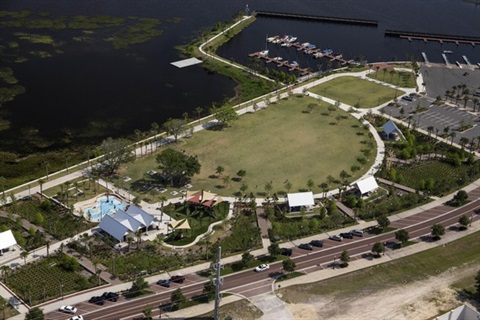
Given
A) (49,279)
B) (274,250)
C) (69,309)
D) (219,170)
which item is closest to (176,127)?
(219,170)

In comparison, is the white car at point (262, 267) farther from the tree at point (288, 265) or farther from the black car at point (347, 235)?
the black car at point (347, 235)

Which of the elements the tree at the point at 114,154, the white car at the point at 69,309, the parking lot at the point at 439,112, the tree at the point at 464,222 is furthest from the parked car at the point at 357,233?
the parking lot at the point at 439,112

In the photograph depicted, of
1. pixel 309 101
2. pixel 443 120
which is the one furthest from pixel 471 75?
pixel 309 101

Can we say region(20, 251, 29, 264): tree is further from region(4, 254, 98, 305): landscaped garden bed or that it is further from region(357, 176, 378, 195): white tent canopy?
region(357, 176, 378, 195): white tent canopy

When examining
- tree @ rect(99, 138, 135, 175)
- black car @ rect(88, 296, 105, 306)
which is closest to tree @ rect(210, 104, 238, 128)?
tree @ rect(99, 138, 135, 175)

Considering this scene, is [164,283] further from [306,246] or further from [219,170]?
[219,170]

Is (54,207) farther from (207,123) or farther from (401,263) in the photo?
(401,263)

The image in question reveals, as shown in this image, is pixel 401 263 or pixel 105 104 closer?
pixel 401 263
